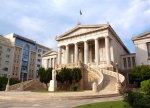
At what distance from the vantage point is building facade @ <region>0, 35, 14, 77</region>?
60700 millimetres

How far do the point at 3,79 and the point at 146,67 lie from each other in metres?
38.1

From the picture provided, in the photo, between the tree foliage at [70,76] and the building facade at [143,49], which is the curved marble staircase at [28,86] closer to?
the tree foliage at [70,76]

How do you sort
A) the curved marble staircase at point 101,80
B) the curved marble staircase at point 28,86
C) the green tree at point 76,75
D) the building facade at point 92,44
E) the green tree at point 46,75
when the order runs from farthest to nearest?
the building facade at point 92,44 → the curved marble staircase at point 28,86 → the green tree at point 46,75 → the green tree at point 76,75 → the curved marble staircase at point 101,80

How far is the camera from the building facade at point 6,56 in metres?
60.7

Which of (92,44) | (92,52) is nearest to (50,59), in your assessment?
(92,52)

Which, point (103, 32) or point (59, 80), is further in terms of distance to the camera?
point (103, 32)

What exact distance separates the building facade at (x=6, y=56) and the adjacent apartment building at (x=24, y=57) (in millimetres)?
1587

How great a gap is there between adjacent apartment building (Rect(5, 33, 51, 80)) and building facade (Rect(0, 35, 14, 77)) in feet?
5.21

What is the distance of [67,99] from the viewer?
50.7ft

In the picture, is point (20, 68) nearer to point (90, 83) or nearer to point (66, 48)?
point (66, 48)

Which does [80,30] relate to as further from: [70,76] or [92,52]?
[70,76]

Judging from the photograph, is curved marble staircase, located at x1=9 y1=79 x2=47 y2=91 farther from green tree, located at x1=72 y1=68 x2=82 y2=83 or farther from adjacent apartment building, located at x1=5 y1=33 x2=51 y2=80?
adjacent apartment building, located at x1=5 y1=33 x2=51 y2=80

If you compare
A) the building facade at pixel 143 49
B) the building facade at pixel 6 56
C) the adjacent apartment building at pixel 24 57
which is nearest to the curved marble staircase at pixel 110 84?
the building facade at pixel 143 49

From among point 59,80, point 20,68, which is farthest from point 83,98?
point 20,68
